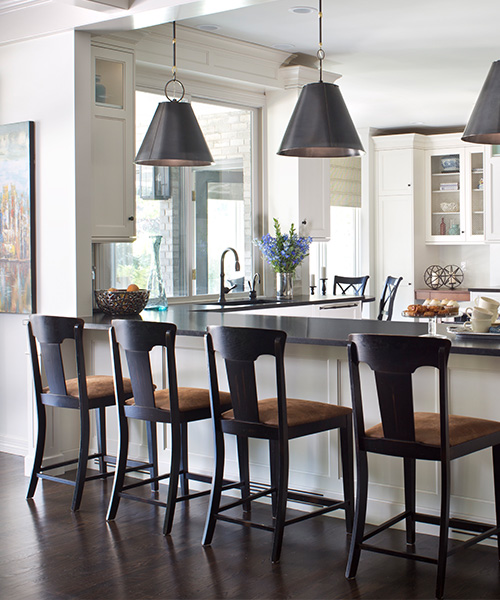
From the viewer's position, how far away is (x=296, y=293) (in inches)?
265

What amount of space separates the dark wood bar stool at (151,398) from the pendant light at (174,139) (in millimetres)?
981

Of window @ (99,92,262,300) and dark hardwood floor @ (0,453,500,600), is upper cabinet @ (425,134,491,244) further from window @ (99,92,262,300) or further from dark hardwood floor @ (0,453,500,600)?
dark hardwood floor @ (0,453,500,600)

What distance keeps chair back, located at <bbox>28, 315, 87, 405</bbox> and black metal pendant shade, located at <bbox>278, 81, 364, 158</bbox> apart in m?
1.31

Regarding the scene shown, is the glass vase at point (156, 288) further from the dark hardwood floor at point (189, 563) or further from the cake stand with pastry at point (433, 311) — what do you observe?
the cake stand with pastry at point (433, 311)

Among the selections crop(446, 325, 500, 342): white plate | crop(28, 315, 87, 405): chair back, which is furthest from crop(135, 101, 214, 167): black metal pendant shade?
crop(446, 325, 500, 342): white plate

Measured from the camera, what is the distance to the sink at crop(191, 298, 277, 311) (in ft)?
18.5

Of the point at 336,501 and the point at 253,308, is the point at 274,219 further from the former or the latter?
the point at 336,501

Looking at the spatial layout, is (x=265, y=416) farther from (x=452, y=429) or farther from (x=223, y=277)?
(x=223, y=277)

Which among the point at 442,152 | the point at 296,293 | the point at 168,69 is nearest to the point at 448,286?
the point at 442,152

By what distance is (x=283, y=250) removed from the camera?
627 centimetres

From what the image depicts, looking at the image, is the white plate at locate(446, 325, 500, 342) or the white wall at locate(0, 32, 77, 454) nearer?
the white plate at locate(446, 325, 500, 342)

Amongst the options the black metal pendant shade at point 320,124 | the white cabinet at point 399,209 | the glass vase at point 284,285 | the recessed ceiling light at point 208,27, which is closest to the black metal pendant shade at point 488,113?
the black metal pendant shade at point 320,124

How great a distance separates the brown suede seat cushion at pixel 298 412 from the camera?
3303 mm

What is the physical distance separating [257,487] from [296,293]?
2895 millimetres
